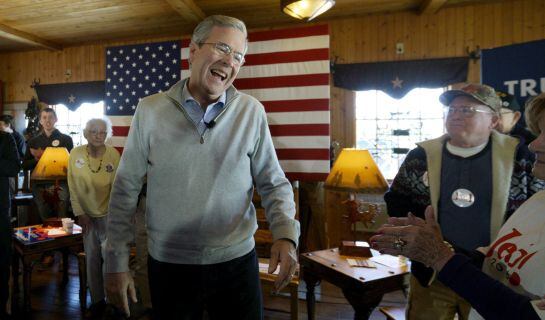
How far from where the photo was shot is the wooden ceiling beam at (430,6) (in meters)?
3.90

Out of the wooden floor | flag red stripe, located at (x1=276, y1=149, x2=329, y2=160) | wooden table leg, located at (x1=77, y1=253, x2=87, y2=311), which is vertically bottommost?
the wooden floor

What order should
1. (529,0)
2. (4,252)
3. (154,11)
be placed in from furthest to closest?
(154,11), (529,0), (4,252)

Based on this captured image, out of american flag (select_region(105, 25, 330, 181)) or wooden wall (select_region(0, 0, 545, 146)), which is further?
wooden wall (select_region(0, 0, 545, 146))

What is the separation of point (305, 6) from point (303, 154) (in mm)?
1095

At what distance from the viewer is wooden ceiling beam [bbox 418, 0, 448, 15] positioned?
3.90 m

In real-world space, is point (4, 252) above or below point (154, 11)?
below

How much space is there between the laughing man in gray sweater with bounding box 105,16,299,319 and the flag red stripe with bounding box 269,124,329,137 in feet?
5.81

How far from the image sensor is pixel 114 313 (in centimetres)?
268

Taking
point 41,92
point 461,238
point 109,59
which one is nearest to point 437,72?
point 461,238

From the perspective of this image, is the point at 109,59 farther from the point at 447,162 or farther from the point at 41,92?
the point at 447,162

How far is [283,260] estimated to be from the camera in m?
1.03

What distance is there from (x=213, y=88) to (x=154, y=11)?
151 inches

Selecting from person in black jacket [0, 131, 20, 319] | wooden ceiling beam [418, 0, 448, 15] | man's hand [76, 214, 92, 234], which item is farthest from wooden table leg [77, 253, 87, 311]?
wooden ceiling beam [418, 0, 448, 15]

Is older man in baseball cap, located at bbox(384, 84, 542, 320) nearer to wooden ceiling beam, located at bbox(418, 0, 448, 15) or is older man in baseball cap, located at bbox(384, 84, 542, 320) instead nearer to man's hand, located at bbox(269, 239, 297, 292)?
man's hand, located at bbox(269, 239, 297, 292)
